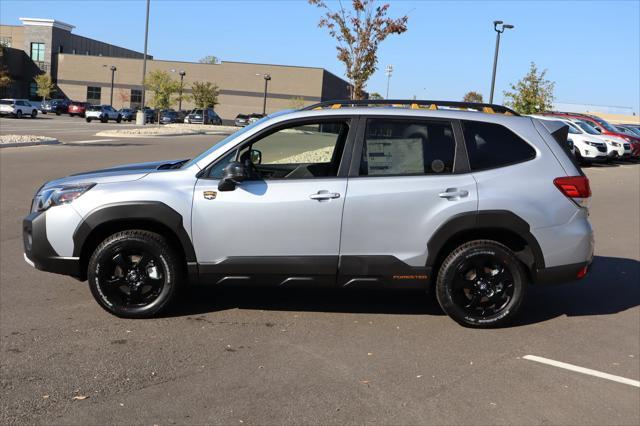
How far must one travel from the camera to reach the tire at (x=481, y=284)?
5.35m

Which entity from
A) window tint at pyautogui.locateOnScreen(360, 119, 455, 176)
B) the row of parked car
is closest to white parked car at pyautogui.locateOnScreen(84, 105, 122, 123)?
the row of parked car

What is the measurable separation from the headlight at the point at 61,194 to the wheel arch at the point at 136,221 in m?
0.25

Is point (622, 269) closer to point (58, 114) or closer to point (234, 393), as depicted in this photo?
point (234, 393)

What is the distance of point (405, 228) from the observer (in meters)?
5.28

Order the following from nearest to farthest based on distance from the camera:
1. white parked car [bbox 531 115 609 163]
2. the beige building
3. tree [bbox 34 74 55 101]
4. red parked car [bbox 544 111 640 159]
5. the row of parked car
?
white parked car [bbox 531 115 609 163] < the row of parked car < red parked car [bbox 544 111 640 159] < tree [bbox 34 74 55 101] < the beige building

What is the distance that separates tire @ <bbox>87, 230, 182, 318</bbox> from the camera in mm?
5262

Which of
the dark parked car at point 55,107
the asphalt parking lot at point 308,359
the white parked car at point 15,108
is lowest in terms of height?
the asphalt parking lot at point 308,359

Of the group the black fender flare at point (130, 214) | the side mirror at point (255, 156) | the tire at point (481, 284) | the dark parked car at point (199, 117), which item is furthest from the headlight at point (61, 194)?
the dark parked car at point (199, 117)

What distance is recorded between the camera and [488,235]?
5480 millimetres

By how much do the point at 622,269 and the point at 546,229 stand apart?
130 inches

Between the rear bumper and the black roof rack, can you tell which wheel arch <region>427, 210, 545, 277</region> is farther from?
the black roof rack

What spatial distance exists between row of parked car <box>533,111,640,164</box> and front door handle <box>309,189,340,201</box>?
20.3 m

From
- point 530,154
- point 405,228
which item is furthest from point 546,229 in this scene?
point 405,228

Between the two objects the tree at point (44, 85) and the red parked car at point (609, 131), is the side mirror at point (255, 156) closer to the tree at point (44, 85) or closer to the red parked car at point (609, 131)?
the red parked car at point (609, 131)
